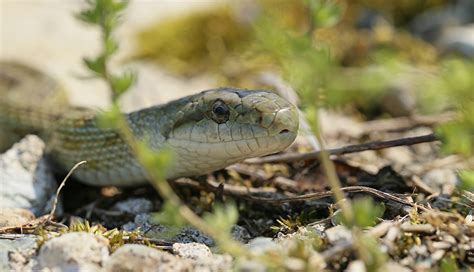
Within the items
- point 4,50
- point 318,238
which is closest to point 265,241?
point 318,238

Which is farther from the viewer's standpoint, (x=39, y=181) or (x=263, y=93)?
(x=39, y=181)

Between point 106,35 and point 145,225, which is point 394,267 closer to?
point 106,35

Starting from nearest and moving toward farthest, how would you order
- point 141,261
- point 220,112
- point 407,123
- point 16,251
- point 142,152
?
point 142,152 < point 141,261 < point 16,251 < point 220,112 < point 407,123

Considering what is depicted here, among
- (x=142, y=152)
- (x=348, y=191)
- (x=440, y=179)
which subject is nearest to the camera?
(x=142, y=152)

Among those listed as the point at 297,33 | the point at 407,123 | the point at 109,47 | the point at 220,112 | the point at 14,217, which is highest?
the point at 297,33

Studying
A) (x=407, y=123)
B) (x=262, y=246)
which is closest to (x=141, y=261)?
(x=262, y=246)

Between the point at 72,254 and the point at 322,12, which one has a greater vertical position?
the point at 322,12

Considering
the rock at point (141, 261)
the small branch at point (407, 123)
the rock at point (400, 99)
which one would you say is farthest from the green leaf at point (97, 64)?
the rock at point (400, 99)

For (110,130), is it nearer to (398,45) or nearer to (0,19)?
(398,45)
